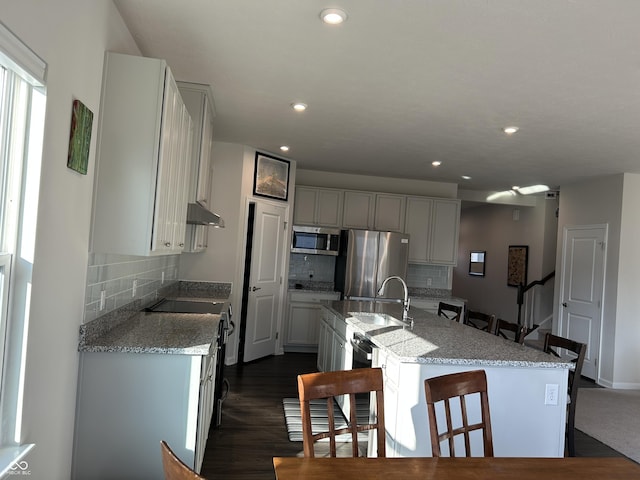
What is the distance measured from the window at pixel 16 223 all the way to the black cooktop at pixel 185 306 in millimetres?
1810

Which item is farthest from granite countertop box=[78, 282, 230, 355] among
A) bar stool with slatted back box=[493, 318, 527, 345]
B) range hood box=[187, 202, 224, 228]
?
bar stool with slatted back box=[493, 318, 527, 345]

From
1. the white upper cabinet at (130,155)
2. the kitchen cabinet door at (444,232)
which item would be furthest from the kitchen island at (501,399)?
the kitchen cabinet door at (444,232)

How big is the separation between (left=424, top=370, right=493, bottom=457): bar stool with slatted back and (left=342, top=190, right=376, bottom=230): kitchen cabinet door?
4.92 m

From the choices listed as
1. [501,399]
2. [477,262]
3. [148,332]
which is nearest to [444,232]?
[477,262]

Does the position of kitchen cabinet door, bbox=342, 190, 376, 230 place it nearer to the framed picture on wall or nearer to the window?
the framed picture on wall

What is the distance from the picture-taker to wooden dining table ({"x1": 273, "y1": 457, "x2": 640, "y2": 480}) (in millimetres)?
1394

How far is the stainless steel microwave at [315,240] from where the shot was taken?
6.60 meters

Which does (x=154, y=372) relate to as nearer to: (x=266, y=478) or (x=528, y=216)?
(x=266, y=478)

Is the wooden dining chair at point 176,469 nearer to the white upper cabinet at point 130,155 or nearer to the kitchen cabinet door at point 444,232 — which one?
the white upper cabinet at point 130,155

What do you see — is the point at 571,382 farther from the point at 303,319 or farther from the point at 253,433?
the point at 303,319

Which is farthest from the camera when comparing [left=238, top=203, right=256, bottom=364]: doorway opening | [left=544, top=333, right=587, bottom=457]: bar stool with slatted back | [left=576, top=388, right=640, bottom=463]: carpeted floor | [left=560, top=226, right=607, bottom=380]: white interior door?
[left=560, top=226, right=607, bottom=380]: white interior door

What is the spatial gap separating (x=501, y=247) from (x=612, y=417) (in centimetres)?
506

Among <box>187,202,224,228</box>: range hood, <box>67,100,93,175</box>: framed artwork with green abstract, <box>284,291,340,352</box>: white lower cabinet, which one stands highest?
<box>67,100,93,175</box>: framed artwork with green abstract

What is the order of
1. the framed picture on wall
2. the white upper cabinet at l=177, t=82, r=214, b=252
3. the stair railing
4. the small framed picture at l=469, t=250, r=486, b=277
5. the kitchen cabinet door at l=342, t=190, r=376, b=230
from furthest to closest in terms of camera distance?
the small framed picture at l=469, t=250, r=486, b=277
the framed picture on wall
the stair railing
the kitchen cabinet door at l=342, t=190, r=376, b=230
the white upper cabinet at l=177, t=82, r=214, b=252
